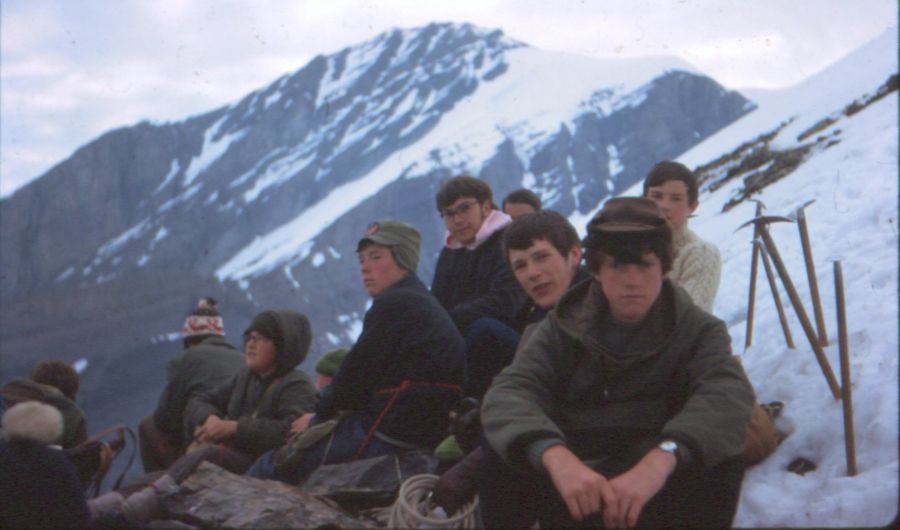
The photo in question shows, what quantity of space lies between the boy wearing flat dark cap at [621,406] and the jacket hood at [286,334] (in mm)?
2411

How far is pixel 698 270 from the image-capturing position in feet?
13.2

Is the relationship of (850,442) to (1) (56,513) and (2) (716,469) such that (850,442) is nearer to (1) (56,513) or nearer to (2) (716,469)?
(2) (716,469)

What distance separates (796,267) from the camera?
5.98 m

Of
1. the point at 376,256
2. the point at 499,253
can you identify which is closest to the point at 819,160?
the point at 499,253

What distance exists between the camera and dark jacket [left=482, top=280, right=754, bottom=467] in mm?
2254

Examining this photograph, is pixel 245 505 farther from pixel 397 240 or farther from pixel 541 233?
pixel 541 233

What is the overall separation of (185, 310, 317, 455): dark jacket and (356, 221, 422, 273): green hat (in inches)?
36.0

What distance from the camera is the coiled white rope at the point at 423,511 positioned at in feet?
9.45

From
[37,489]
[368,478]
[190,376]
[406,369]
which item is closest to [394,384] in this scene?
[406,369]

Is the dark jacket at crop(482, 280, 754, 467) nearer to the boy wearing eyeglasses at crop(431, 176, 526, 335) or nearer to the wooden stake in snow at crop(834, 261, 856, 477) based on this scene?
the wooden stake in snow at crop(834, 261, 856, 477)

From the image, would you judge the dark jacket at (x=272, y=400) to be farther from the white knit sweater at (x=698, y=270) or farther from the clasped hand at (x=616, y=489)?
the clasped hand at (x=616, y=489)

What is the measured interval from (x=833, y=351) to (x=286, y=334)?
2.88 m

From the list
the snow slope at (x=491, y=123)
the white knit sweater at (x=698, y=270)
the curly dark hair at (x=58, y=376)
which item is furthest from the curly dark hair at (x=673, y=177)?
the snow slope at (x=491, y=123)

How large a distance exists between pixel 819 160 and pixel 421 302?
7420mm
